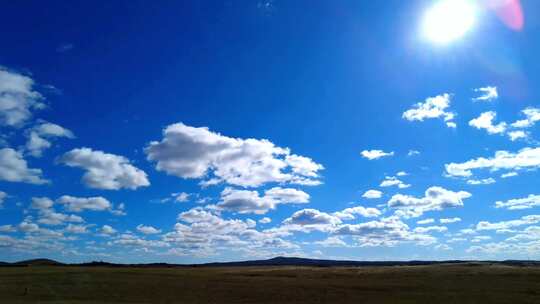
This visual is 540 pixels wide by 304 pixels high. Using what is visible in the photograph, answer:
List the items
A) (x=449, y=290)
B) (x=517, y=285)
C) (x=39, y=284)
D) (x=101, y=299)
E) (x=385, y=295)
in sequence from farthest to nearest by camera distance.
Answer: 1. (x=39, y=284)
2. (x=517, y=285)
3. (x=449, y=290)
4. (x=385, y=295)
5. (x=101, y=299)

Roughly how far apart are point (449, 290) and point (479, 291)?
2.98 metres

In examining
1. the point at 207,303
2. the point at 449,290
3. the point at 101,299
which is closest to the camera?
the point at 207,303

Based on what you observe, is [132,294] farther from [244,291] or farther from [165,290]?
[244,291]

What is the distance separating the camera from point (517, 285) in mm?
58562

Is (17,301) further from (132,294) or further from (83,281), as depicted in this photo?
(83,281)

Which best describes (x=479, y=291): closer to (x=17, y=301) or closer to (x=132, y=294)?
(x=132, y=294)

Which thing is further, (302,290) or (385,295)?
(302,290)

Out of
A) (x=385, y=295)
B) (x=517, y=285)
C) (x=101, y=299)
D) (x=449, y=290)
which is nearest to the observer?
(x=101, y=299)

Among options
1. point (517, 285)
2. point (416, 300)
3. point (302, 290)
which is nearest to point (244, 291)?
point (302, 290)

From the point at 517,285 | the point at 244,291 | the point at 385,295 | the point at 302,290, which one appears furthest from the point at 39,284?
the point at 517,285

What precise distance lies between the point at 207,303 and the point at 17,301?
54.3 feet

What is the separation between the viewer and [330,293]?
5169cm

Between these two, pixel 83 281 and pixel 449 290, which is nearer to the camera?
pixel 449 290

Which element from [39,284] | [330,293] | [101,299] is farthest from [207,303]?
[39,284]
